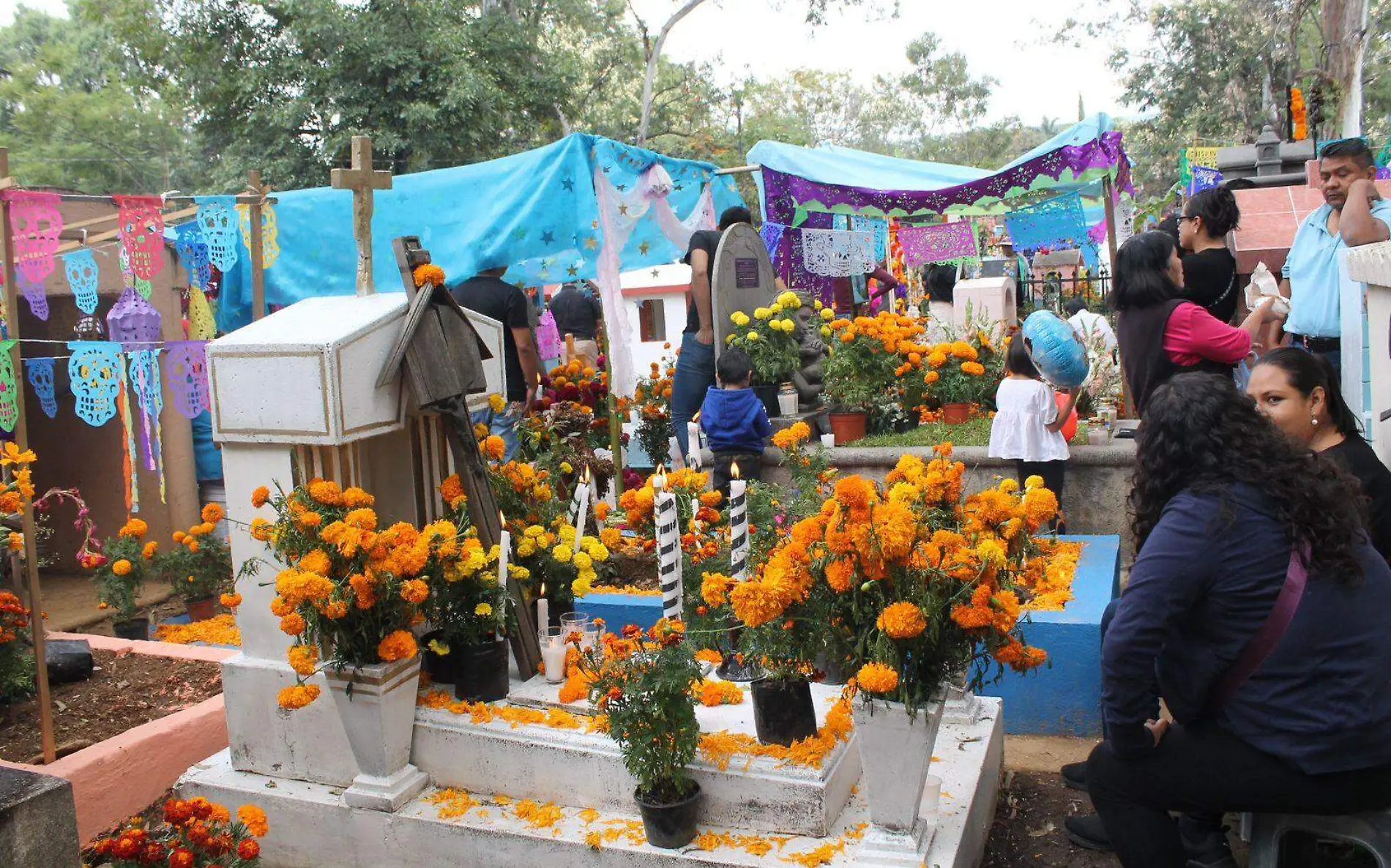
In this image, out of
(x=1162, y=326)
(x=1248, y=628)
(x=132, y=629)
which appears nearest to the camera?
(x=1248, y=628)

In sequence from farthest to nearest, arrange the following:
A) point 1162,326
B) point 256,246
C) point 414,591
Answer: point 256,246, point 1162,326, point 414,591

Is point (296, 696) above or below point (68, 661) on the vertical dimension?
above

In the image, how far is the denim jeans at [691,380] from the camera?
8.52 meters

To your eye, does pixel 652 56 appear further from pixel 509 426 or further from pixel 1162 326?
pixel 1162 326

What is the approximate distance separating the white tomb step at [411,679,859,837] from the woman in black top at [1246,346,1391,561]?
1737mm

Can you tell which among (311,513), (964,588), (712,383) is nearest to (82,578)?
(712,383)

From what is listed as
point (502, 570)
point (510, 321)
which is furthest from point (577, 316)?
point (502, 570)

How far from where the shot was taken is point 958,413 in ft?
29.1

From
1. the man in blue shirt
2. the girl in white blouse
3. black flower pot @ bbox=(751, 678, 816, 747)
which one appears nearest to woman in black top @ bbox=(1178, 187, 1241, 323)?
the man in blue shirt

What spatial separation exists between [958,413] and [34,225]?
6.55m

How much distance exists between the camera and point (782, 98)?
45656 millimetres

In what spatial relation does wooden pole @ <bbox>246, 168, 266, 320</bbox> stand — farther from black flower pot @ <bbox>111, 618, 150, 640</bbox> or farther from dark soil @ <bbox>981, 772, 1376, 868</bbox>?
dark soil @ <bbox>981, 772, 1376, 868</bbox>

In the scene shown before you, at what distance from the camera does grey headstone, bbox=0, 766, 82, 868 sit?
233 cm

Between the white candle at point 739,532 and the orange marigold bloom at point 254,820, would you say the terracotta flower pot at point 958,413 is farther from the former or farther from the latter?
the orange marigold bloom at point 254,820
